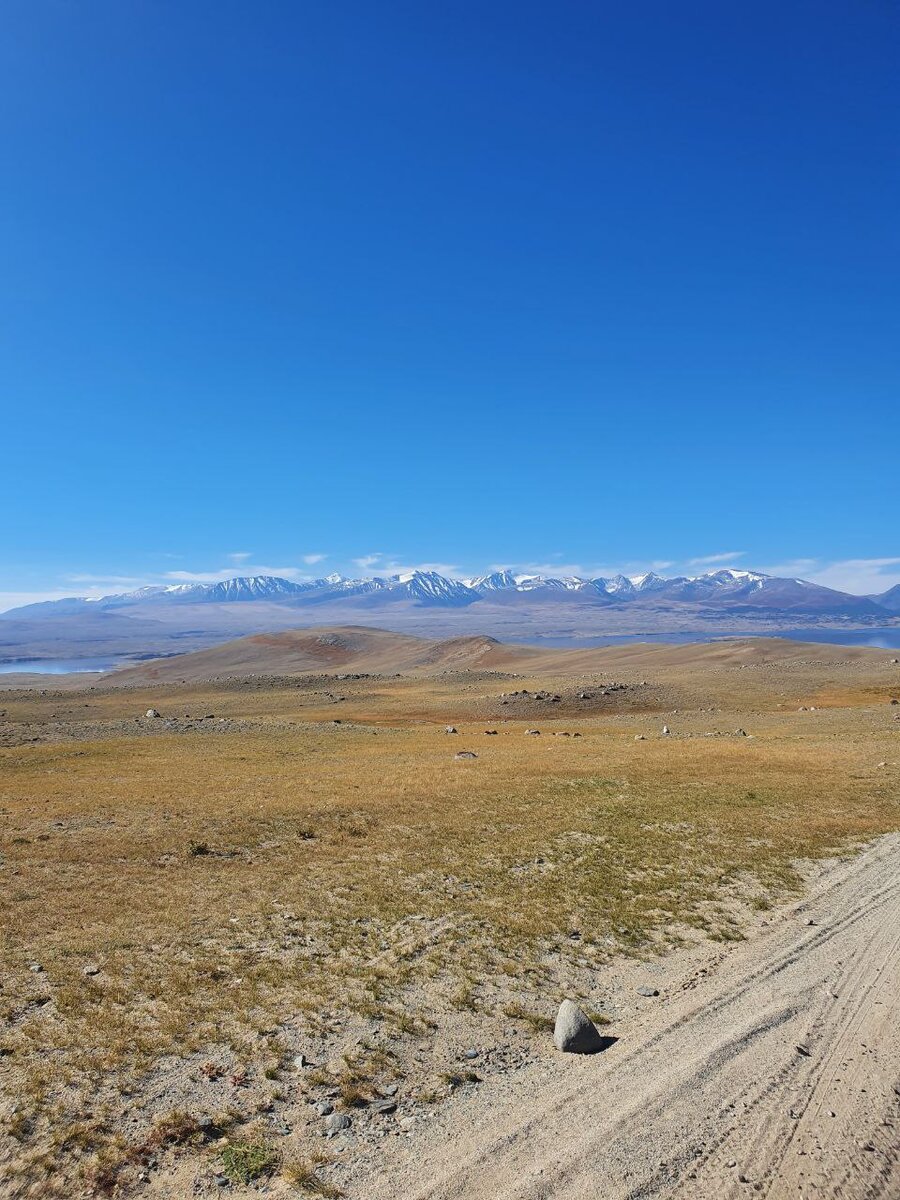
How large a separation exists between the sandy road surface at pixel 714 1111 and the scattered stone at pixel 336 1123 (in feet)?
3.64

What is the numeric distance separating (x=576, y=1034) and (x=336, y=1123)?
3993 mm

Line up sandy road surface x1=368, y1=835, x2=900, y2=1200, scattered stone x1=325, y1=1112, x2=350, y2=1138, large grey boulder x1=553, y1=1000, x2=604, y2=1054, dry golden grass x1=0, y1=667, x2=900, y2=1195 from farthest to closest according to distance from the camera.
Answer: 1. dry golden grass x1=0, y1=667, x2=900, y2=1195
2. large grey boulder x1=553, y1=1000, x2=604, y2=1054
3. scattered stone x1=325, y1=1112, x2=350, y2=1138
4. sandy road surface x1=368, y1=835, x2=900, y2=1200

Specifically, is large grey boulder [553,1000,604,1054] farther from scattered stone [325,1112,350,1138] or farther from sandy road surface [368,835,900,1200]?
scattered stone [325,1112,350,1138]

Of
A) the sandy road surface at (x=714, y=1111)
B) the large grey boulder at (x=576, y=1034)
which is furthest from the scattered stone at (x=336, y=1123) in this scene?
the large grey boulder at (x=576, y=1034)

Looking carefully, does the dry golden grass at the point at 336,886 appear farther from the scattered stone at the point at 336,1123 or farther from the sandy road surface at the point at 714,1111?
the sandy road surface at the point at 714,1111

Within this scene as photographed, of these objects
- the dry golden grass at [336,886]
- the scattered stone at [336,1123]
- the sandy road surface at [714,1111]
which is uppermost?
the scattered stone at [336,1123]

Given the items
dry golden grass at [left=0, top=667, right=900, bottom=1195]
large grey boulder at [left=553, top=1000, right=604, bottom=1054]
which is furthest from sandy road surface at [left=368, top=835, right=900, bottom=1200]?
dry golden grass at [left=0, top=667, right=900, bottom=1195]

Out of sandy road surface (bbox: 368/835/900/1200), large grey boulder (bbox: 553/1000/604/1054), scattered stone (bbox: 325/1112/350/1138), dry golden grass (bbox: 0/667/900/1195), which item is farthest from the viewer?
dry golden grass (bbox: 0/667/900/1195)

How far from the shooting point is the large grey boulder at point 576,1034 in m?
10.6

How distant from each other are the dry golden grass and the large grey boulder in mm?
756

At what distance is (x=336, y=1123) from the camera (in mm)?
8930

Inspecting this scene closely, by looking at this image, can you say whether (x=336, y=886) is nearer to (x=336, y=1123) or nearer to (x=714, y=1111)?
(x=336, y=1123)

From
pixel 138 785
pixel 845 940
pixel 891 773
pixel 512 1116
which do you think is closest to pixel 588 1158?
pixel 512 1116

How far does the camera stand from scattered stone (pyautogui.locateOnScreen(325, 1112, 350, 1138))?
28.9 ft
